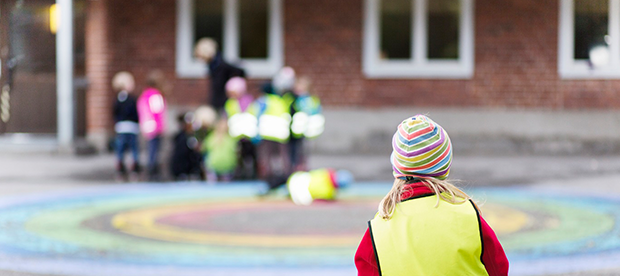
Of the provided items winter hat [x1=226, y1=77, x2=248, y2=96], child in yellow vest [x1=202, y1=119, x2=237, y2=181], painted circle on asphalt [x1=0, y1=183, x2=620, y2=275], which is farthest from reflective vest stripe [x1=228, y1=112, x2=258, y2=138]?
painted circle on asphalt [x1=0, y1=183, x2=620, y2=275]

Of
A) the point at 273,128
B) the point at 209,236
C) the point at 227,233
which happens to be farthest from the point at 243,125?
the point at 209,236

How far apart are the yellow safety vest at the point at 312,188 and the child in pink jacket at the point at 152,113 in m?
3.42

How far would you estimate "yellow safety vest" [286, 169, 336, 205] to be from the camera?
1051cm

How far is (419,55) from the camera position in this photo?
57.0ft

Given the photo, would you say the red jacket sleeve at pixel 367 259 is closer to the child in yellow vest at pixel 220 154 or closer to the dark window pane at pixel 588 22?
the child in yellow vest at pixel 220 154

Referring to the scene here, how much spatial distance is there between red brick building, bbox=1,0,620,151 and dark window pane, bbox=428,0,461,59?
2 centimetres

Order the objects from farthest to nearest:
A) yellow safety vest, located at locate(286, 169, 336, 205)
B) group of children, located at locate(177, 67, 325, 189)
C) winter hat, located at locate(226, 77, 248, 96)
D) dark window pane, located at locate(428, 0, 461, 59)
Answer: dark window pane, located at locate(428, 0, 461, 59)
winter hat, located at locate(226, 77, 248, 96)
group of children, located at locate(177, 67, 325, 189)
yellow safety vest, located at locate(286, 169, 336, 205)

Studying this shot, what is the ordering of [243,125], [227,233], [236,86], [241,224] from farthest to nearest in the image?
[243,125], [236,86], [241,224], [227,233]

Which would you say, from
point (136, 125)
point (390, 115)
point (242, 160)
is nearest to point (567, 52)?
point (390, 115)

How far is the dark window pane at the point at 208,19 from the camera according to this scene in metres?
17.7

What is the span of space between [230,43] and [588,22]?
6.95m

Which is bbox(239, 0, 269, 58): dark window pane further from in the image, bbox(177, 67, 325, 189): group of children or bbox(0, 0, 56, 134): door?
bbox(177, 67, 325, 189): group of children

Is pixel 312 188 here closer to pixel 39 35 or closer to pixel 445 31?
pixel 445 31

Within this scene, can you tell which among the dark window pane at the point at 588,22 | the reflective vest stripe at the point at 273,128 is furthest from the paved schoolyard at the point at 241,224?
the dark window pane at the point at 588,22
